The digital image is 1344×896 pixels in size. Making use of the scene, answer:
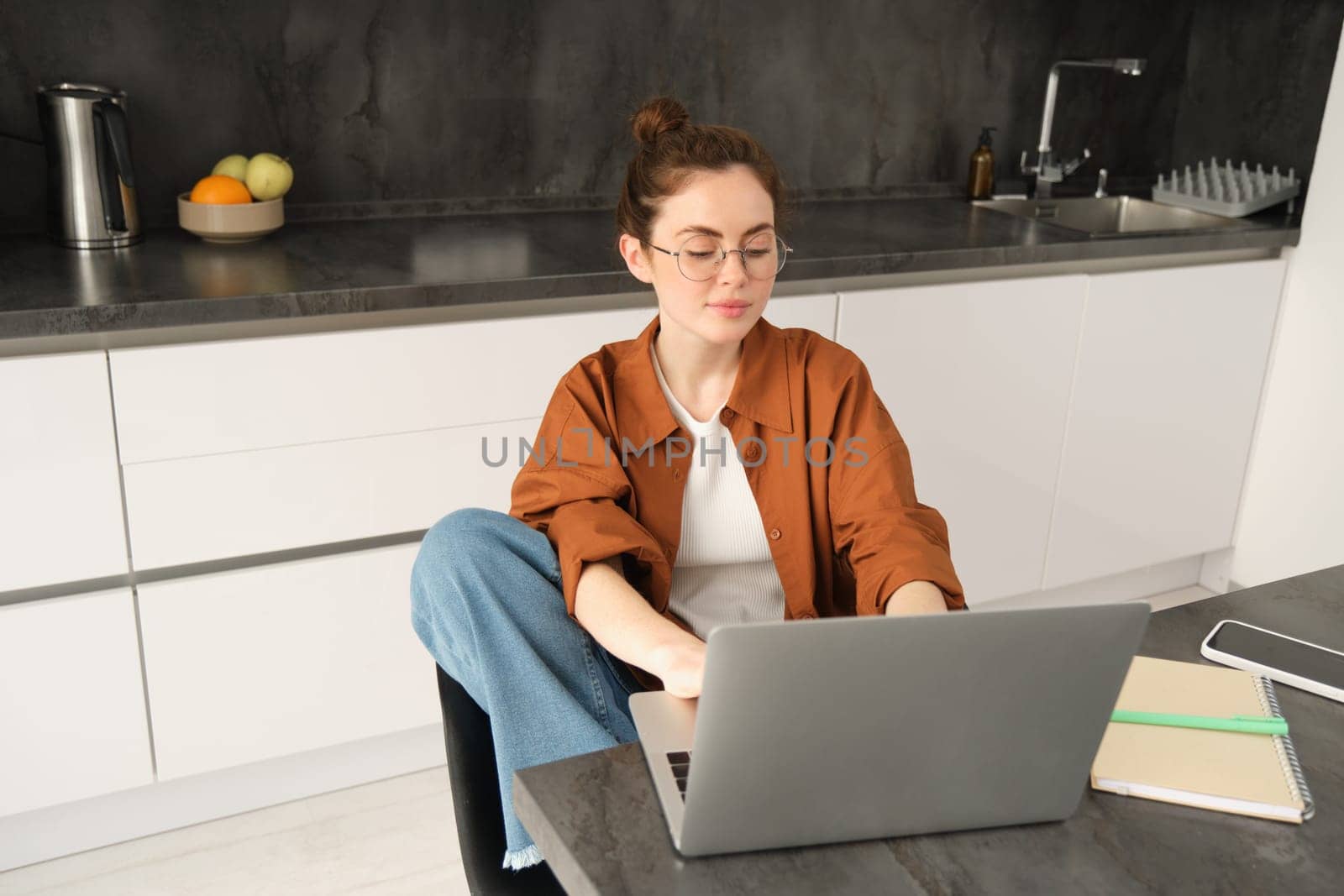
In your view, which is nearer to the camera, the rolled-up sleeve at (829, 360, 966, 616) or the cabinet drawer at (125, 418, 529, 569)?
the rolled-up sleeve at (829, 360, 966, 616)

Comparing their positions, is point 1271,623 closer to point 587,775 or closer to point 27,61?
point 587,775

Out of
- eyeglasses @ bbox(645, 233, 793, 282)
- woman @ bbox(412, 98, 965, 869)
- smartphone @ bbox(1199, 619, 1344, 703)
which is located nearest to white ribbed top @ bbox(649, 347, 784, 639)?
woman @ bbox(412, 98, 965, 869)

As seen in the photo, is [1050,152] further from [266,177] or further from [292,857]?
[292,857]

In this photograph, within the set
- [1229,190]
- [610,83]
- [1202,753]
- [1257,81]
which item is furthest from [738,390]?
[1257,81]

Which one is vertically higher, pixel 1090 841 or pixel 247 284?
pixel 247 284

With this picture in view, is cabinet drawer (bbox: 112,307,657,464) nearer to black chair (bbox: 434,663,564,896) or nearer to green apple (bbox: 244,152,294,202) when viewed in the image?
green apple (bbox: 244,152,294,202)

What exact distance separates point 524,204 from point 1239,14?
6.13ft

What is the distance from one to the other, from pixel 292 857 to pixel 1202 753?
5.17 ft

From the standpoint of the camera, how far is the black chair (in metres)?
1.11

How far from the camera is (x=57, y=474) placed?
1.83 m

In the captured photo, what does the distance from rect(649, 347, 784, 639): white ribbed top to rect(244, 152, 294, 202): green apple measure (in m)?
1.09

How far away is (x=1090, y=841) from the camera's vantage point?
85 centimetres

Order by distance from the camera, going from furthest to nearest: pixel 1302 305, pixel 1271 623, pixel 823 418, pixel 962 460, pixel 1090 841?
pixel 1302 305 < pixel 962 460 < pixel 823 418 < pixel 1271 623 < pixel 1090 841

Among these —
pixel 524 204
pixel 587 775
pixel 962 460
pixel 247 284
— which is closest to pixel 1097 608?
pixel 587 775
